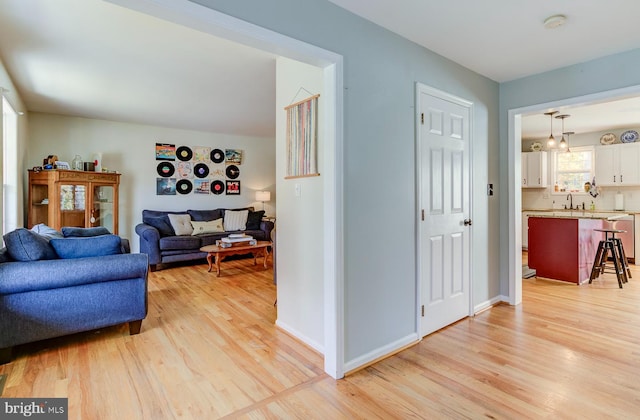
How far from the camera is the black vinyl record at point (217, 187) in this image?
22.0ft

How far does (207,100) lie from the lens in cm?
437

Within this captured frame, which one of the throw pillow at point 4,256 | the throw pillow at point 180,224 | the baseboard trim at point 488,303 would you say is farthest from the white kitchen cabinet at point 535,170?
the throw pillow at point 4,256

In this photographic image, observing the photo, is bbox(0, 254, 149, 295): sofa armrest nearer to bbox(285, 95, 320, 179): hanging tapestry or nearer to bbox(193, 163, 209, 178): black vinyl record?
bbox(285, 95, 320, 179): hanging tapestry

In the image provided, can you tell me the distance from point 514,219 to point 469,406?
2.29 meters

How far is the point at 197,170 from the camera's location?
650cm

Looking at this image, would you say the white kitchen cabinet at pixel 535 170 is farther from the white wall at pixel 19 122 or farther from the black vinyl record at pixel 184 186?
the white wall at pixel 19 122

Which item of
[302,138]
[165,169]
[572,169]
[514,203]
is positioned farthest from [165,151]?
[572,169]

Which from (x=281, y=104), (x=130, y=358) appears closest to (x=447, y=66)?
(x=281, y=104)

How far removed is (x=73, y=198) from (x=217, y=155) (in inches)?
102

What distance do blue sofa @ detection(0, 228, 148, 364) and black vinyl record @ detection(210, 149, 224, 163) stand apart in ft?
13.4

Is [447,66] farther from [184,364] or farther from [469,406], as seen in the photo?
[184,364]

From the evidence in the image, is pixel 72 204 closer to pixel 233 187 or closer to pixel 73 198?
pixel 73 198

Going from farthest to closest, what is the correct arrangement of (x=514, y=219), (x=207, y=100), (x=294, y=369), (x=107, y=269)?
(x=207, y=100), (x=514, y=219), (x=107, y=269), (x=294, y=369)

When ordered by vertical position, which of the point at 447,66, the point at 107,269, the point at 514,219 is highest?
the point at 447,66
